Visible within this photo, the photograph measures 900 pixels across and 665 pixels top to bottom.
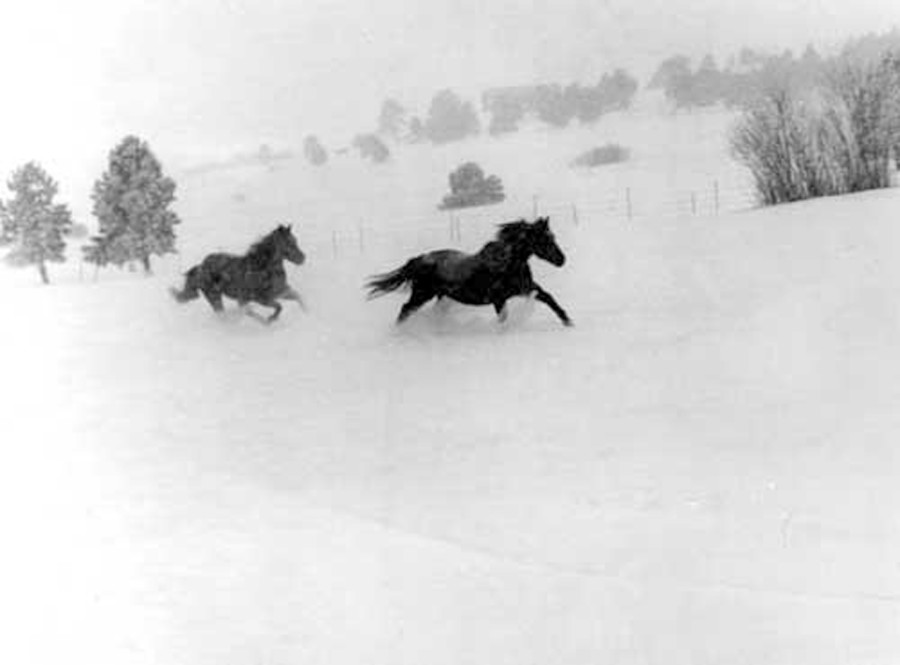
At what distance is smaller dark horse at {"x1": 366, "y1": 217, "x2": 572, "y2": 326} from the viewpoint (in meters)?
3.69

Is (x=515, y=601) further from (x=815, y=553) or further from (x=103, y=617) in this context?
(x=103, y=617)

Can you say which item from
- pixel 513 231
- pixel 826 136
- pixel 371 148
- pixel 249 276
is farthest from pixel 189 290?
pixel 826 136

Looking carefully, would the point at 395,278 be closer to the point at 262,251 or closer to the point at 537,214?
the point at 262,251

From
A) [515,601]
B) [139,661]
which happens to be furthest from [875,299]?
[139,661]

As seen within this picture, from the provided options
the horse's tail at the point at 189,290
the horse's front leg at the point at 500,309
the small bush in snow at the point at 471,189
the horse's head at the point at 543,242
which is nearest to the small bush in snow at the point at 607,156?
the small bush in snow at the point at 471,189

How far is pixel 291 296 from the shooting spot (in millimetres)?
3887

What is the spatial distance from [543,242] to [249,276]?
139 centimetres

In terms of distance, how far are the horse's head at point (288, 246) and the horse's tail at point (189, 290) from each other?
16.4 inches

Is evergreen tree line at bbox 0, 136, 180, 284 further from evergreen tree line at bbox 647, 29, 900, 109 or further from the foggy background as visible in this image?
evergreen tree line at bbox 647, 29, 900, 109

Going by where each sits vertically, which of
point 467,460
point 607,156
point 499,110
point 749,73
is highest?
point 749,73

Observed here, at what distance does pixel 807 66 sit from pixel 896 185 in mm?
727

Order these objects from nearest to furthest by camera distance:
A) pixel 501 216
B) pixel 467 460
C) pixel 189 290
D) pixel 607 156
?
pixel 467 460 < pixel 189 290 < pixel 501 216 < pixel 607 156

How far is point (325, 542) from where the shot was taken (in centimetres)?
219

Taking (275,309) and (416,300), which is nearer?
(416,300)
